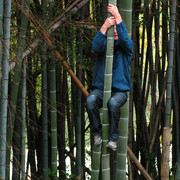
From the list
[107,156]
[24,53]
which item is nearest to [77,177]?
[24,53]

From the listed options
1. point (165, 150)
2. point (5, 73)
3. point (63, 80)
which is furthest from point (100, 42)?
point (63, 80)

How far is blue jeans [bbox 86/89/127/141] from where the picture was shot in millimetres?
2338

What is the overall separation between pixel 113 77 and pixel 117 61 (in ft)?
0.35

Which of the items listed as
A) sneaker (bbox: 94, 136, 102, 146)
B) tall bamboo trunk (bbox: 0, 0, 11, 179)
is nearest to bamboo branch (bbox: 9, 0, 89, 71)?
tall bamboo trunk (bbox: 0, 0, 11, 179)

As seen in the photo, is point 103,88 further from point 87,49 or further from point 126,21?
point 87,49

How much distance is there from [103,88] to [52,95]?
1555mm

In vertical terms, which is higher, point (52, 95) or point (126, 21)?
point (126, 21)

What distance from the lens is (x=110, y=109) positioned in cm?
232

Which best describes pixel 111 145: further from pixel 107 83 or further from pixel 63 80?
pixel 63 80

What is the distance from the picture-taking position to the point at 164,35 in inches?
204

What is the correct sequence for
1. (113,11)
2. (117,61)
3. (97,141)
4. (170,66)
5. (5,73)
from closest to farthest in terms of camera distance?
(113,11) → (97,141) → (117,61) → (5,73) → (170,66)

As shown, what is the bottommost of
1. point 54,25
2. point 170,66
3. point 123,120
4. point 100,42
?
point 123,120

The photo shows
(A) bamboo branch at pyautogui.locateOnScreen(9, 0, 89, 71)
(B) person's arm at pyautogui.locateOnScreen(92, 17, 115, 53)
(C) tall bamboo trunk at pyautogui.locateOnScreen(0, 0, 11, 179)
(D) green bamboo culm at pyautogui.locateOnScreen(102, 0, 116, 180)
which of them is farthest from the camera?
(A) bamboo branch at pyautogui.locateOnScreen(9, 0, 89, 71)

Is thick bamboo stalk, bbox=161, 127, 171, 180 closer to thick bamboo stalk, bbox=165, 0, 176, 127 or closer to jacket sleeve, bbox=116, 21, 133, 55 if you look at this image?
thick bamboo stalk, bbox=165, 0, 176, 127
